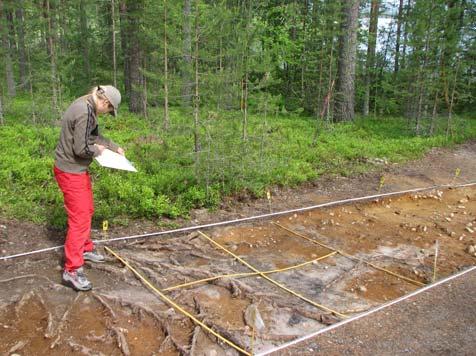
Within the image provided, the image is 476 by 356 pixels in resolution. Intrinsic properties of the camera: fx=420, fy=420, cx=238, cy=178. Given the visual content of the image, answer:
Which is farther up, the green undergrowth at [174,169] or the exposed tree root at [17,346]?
the green undergrowth at [174,169]

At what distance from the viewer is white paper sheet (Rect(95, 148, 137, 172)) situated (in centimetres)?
391

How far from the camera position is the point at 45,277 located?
4297mm

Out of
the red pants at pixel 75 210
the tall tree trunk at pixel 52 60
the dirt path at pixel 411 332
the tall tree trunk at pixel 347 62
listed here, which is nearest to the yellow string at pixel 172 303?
the dirt path at pixel 411 332

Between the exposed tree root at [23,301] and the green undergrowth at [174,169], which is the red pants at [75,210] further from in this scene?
the green undergrowth at [174,169]

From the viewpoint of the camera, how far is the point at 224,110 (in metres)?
6.94

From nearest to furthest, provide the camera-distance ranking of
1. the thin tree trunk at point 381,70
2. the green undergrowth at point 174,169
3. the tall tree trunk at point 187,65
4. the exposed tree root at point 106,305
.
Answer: the exposed tree root at point 106,305 → the green undergrowth at point 174,169 → the tall tree trunk at point 187,65 → the thin tree trunk at point 381,70

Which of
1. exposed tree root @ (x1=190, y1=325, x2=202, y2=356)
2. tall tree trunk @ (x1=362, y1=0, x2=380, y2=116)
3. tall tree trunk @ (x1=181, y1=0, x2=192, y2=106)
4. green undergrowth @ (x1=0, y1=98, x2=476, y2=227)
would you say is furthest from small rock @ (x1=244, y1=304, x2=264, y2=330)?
tall tree trunk @ (x1=362, y1=0, x2=380, y2=116)

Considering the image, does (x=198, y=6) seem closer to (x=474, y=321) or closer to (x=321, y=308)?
(x=321, y=308)

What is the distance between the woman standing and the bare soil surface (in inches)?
13.2

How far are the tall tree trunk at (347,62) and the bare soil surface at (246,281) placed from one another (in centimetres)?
682

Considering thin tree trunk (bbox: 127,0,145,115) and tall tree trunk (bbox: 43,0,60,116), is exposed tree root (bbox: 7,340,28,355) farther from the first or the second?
thin tree trunk (bbox: 127,0,145,115)

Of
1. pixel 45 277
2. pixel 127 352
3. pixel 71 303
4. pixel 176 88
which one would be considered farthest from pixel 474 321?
pixel 176 88

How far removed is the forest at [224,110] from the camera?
20.9 feet

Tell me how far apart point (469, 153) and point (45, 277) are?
11.7m
